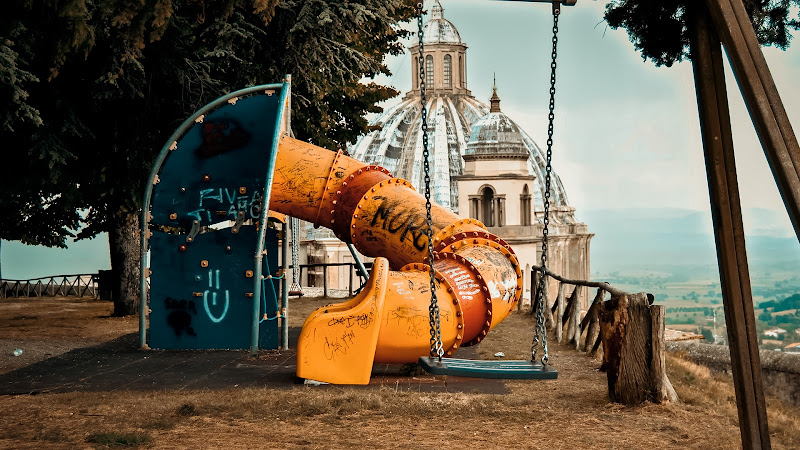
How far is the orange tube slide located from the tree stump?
1763 millimetres

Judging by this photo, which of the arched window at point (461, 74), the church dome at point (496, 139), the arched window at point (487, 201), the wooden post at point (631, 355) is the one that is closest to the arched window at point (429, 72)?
the arched window at point (461, 74)

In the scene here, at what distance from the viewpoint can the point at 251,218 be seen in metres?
12.7

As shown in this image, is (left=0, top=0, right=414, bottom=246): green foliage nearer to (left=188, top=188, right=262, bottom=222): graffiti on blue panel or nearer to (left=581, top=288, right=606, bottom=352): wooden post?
(left=188, top=188, right=262, bottom=222): graffiti on blue panel

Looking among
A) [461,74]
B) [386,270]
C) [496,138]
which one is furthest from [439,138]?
[386,270]

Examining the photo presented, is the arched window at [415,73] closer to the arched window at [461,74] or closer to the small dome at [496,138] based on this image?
the arched window at [461,74]

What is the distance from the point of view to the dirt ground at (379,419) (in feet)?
24.1

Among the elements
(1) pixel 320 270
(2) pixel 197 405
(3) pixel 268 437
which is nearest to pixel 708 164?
(3) pixel 268 437

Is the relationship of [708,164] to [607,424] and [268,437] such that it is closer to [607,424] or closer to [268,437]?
[607,424]

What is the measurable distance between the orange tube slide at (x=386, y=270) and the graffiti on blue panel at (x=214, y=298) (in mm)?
1145

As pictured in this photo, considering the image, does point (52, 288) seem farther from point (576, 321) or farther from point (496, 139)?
point (496, 139)

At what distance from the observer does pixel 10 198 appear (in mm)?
17203

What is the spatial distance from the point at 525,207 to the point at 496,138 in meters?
4.12

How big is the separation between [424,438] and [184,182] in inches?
251

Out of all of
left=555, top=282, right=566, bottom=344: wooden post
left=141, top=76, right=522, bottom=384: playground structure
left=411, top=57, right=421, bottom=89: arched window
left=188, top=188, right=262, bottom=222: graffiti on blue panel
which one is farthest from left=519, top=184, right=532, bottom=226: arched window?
left=188, top=188, right=262, bottom=222: graffiti on blue panel
